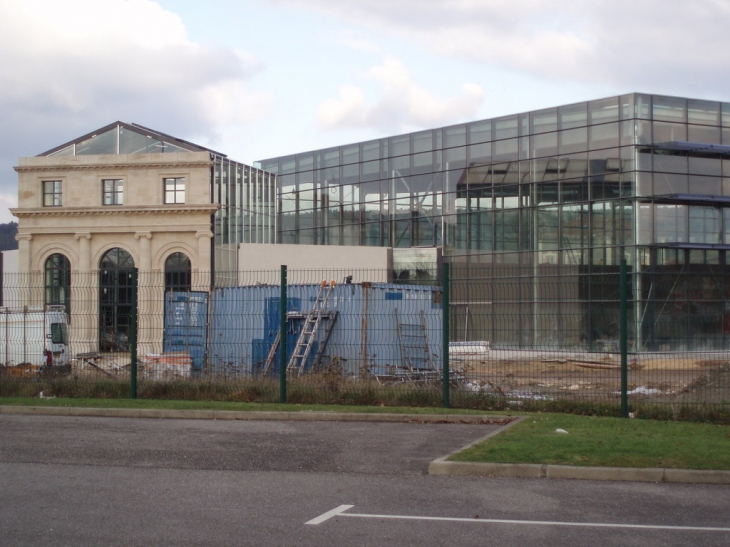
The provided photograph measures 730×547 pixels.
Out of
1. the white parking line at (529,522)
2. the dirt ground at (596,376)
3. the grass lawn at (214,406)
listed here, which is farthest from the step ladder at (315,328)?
the white parking line at (529,522)

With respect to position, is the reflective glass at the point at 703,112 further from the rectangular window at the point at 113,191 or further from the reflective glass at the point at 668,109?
the rectangular window at the point at 113,191

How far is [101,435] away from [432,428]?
4.79m

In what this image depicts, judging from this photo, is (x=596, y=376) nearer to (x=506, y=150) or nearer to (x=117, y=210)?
(x=506, y=150)

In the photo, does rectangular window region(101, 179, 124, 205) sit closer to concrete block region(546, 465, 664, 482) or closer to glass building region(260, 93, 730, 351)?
glass building region(260, 93, 730, 351)

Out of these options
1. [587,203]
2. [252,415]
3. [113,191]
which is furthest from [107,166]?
[252,415]

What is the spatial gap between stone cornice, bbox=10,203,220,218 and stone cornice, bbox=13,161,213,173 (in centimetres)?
214

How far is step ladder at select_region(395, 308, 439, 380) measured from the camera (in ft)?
52.4

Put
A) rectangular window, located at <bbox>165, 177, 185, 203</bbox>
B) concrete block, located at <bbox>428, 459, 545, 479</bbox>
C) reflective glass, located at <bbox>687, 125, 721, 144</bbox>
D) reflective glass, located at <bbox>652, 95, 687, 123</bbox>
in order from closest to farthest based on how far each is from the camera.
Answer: concrete block, located at <bbox>428, 459, 545, 479</bbox>
reflective glass, located at <bbox>652, 95, 687, 123</bbox>
reflective glass, located at <bbox>687, 125, 721, 144</bbox>
rectangular window, located at <bbox>165, 177, 185, 203</bbox>

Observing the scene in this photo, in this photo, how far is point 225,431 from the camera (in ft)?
40.6

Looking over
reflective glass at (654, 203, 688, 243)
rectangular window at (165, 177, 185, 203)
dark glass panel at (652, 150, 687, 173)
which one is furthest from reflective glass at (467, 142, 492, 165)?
rectangular window at (165, 177, 185, 203)

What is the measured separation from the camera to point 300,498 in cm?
803

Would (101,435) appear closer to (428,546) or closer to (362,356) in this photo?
(362,356)

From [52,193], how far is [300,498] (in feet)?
143

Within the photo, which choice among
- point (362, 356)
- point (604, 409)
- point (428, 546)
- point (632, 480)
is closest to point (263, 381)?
point (362, 356)
